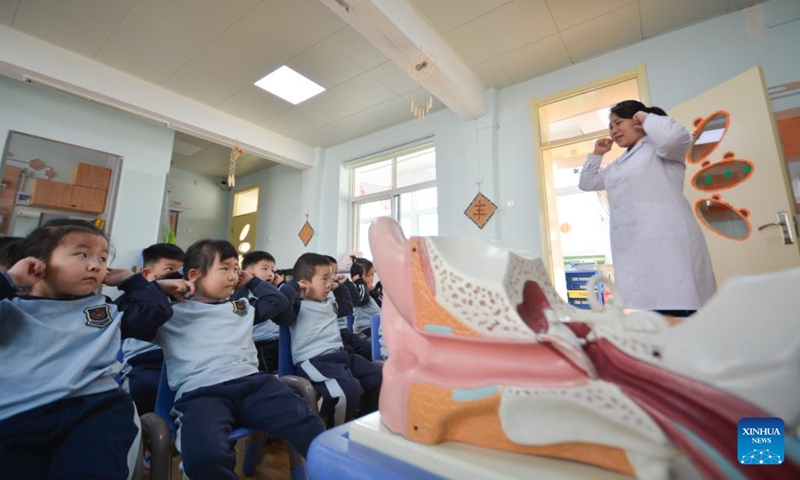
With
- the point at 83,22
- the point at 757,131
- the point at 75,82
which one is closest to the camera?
the point at 757,131

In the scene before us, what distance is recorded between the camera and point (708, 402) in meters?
0.28

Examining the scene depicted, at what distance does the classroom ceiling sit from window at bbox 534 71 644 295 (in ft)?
1.14

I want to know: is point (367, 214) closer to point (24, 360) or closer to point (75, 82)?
point (75, 82)

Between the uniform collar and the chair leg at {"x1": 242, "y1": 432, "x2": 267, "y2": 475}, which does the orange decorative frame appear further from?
the chair leg at {"x1": 242, "y1": 432, "x2": 267, "y2": 475}

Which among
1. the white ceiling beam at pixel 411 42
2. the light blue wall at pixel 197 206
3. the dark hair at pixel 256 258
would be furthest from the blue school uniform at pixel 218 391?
the light blue wall at pixel 197 206

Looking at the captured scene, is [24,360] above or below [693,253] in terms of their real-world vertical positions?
below

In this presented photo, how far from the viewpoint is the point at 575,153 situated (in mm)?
3811

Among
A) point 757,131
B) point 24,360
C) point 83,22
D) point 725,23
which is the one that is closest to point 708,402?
point 24,360

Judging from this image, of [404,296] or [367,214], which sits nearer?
[404,296]

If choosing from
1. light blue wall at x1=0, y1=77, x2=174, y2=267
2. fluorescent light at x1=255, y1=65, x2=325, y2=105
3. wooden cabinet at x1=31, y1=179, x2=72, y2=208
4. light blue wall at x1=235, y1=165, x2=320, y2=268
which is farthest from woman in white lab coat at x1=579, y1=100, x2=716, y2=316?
wooden cabinet at x1=31, y1=179, x2=72, y2=208

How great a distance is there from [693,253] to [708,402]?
1118 mm

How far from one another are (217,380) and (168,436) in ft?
0.63

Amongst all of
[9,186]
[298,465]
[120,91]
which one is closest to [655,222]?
[298,465]

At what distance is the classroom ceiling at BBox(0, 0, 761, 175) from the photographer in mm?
2580
